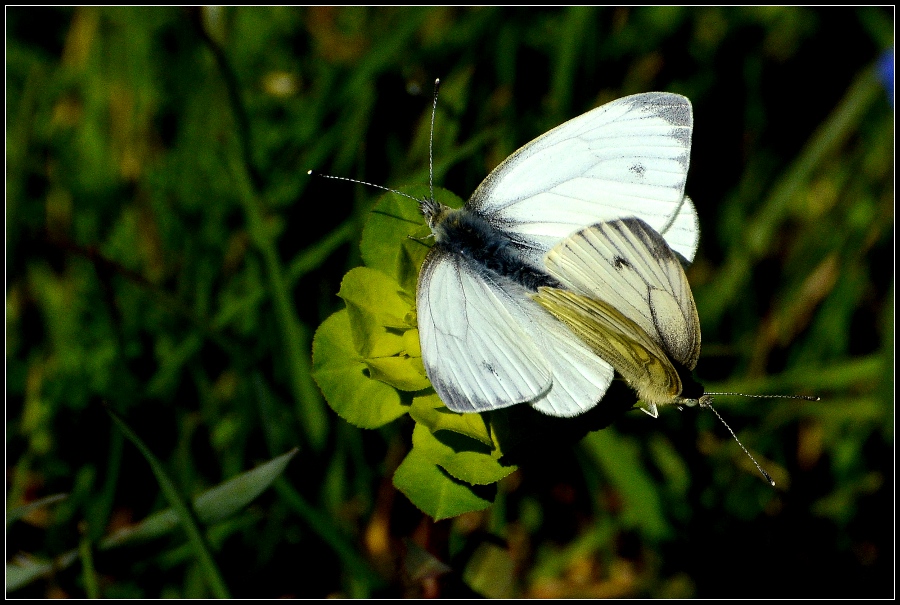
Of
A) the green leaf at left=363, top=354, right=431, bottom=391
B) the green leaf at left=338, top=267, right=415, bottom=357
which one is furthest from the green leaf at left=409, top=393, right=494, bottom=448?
the green leaf at left=338, top=267, right=415, bottom=357

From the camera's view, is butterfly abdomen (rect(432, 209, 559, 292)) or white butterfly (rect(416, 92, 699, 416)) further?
butterfly abdomen (rect(432, 209, 559, 292))

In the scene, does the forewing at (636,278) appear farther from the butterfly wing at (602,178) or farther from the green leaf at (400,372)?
the green leaf at (400,372)

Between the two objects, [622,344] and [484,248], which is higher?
[484,248]

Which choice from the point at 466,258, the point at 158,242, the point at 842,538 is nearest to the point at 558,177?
the point at 466,258

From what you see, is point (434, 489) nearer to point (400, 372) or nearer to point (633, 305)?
point (400, 372)

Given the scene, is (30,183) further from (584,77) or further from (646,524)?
(646,524)

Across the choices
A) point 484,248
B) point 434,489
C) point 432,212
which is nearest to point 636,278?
point 484,248

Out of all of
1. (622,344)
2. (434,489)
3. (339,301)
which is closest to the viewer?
(622,344)

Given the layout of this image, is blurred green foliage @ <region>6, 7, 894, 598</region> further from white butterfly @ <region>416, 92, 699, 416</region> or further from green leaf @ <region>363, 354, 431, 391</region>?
white butterfly @ <region>416, 92, 699, 416</region>
